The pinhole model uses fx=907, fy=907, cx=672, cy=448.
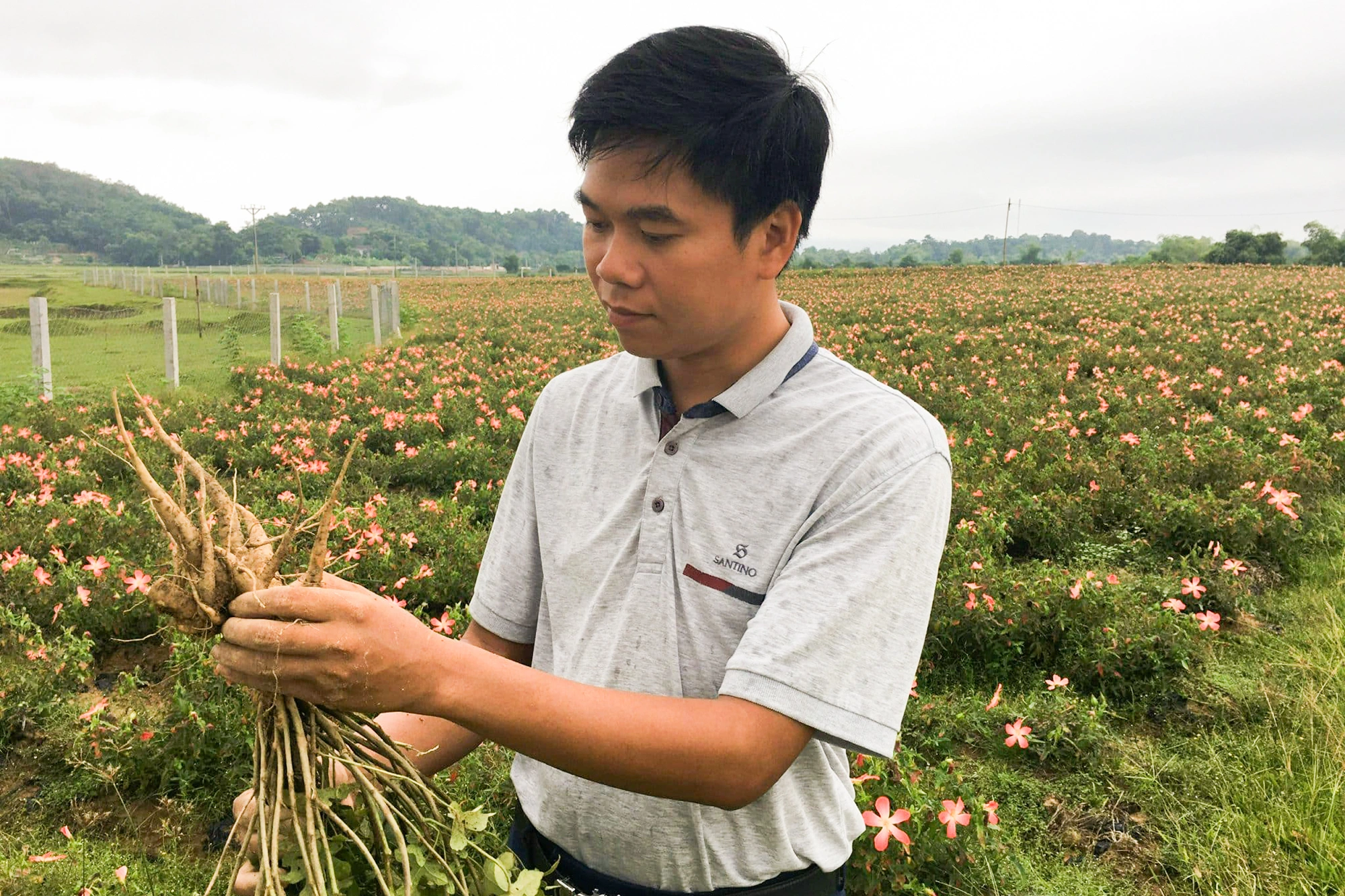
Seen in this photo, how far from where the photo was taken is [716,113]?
124 centimetres

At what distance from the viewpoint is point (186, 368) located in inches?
510

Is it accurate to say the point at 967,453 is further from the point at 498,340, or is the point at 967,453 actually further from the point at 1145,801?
the point at 498,340

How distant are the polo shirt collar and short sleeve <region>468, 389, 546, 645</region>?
293 millimetres

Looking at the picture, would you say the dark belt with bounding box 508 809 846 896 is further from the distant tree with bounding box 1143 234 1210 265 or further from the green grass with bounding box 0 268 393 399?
the distant tree with bounding box 1143 234 1210 265

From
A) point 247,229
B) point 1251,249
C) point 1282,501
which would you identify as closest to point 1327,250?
point 1251,249

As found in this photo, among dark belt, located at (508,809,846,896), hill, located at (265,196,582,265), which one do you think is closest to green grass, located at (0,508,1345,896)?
dark belt, located at (508,809,846,896)

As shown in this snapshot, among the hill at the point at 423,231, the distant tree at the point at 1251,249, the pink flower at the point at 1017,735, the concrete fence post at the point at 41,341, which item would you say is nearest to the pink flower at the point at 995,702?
the pink flower at the point at 1017,735

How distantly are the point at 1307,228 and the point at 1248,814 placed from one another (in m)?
53.9

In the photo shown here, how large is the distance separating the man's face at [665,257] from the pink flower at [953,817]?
1876 mm

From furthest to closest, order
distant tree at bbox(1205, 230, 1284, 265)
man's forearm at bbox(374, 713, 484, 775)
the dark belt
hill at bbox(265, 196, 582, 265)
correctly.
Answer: hill at bbox(265, 196, 582, 265) → distant tree at bbox(1205, 230, 1284, 265) → man's forearm at bbox(374, 713, 484, 775) → the dark belt

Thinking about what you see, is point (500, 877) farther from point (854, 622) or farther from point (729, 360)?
point (729, 360)

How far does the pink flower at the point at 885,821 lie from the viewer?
2.39 m

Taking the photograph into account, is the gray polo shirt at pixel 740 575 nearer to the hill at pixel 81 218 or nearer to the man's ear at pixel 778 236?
the man's ear at pixel 778 236

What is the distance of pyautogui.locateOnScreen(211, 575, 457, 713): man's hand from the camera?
1003 mm
